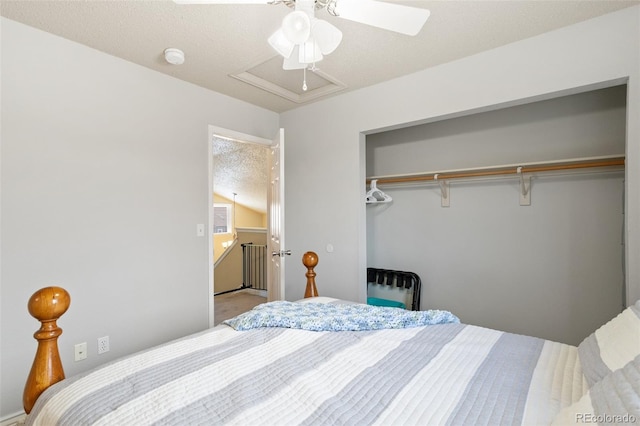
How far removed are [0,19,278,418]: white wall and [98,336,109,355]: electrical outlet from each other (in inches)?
1.4

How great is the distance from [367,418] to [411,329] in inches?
29.6

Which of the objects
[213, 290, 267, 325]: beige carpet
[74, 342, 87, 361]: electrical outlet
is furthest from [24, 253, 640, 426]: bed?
[213, 290, 267, 325]: beige carpet

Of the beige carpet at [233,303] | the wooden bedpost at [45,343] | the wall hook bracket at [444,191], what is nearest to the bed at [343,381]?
the wooden bedpost at [45,343]

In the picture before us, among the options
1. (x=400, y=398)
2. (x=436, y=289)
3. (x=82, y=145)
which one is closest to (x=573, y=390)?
(x=400, y=398)

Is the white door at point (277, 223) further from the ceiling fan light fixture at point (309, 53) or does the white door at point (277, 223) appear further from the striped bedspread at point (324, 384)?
A: the striped bedspread at point (324, 384)

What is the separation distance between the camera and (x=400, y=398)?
0.95m

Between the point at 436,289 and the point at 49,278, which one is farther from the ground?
the point at 49,278

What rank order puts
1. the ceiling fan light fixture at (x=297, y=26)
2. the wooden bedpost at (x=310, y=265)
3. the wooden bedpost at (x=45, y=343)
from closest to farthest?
the wooden bedpost at (x=45, y=343), the ceiling fan light fixture at (x=297, y=26), the wooden bedpost at (x=310, y=265)

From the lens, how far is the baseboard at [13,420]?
191 cm

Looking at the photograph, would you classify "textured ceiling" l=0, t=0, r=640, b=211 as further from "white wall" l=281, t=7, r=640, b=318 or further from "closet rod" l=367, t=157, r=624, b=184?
"closet rod" l=367, t=157, r=624, b=184

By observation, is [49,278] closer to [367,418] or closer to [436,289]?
[367,418]

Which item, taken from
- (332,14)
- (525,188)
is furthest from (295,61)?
(525,188)

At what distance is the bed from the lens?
0.85 metres

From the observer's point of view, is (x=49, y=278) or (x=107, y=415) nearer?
(x=107, y=415)
